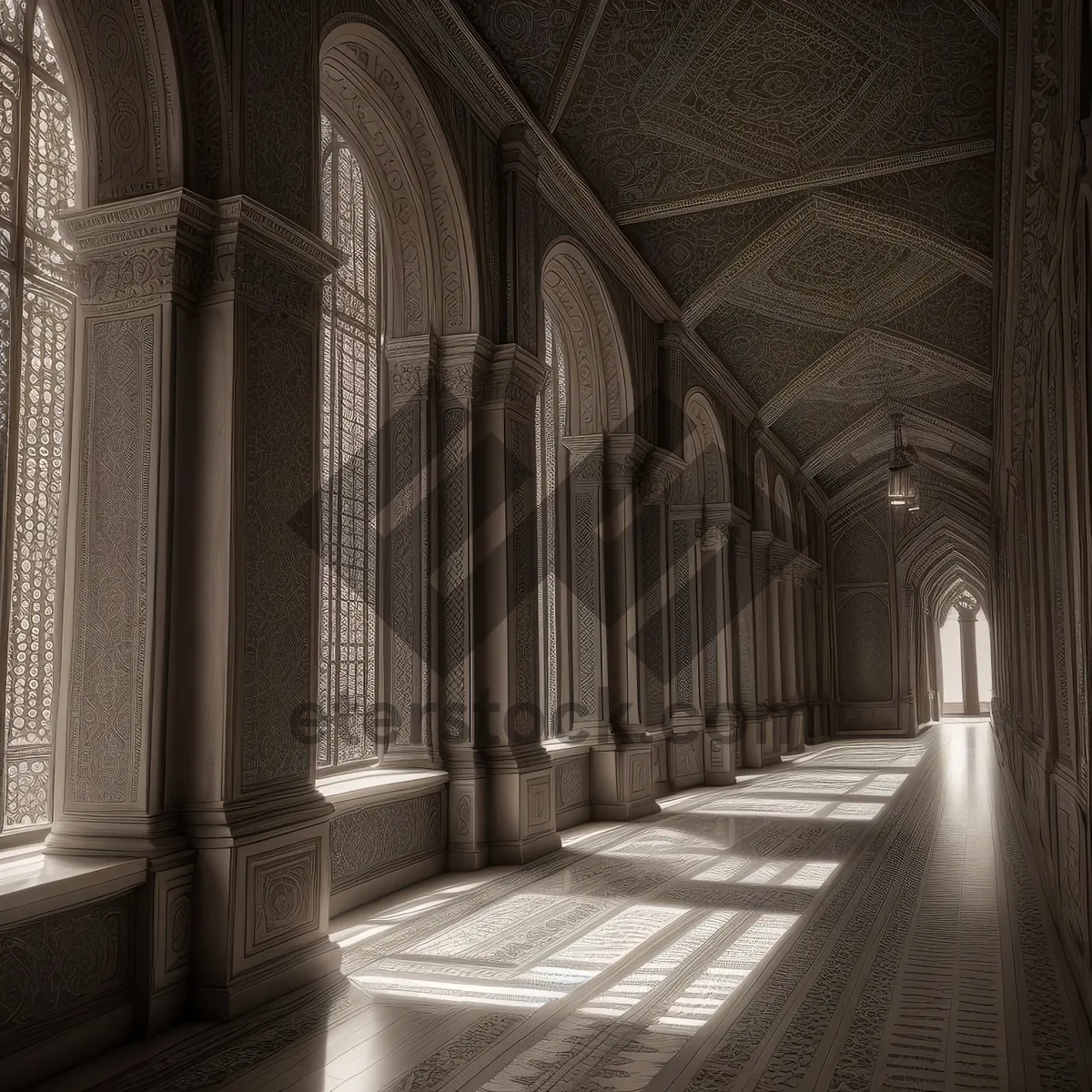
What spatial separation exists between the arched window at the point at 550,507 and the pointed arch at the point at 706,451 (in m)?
3.32

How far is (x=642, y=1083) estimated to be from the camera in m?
3.71

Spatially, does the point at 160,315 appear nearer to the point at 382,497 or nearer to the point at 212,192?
the point at 212,192

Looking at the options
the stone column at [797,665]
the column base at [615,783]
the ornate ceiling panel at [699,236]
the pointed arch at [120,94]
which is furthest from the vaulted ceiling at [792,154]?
the stone column at [797,665]

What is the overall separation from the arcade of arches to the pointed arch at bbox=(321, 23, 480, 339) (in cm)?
4

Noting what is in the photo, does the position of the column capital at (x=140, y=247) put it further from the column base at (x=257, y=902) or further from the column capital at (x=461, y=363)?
the column capital at (x=461, y=363)

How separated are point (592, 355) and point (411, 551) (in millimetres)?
4385

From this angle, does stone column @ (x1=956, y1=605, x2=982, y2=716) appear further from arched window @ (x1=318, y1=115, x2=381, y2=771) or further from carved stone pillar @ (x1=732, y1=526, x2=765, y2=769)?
arched window @ (x1=318, y1=115, x2=381, y2=771)

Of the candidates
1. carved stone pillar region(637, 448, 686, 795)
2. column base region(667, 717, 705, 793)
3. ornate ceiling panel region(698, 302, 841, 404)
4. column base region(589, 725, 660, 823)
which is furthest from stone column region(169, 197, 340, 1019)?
ornate ceiling panel region(698, 302, 841, 404)

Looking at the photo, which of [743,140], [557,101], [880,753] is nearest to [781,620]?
[880,753]

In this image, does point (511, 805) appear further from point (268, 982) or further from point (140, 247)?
point (140, 247)

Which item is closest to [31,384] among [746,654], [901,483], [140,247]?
[140,247]

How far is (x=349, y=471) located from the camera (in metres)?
7.41

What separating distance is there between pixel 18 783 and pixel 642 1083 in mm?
2916

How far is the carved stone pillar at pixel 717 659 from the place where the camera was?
14.3 m
